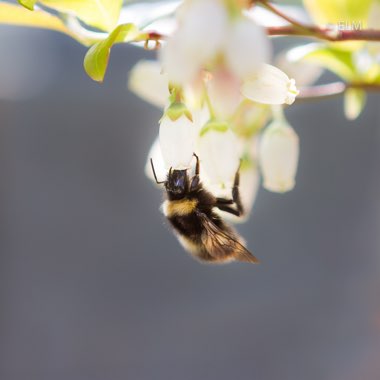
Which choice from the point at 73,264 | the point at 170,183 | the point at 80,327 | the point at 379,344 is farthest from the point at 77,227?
the point at 170,183

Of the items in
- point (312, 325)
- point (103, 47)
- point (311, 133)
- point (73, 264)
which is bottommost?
point (103, 47)

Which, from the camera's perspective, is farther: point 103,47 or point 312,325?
point 312,325

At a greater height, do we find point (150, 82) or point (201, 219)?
point (150, 82)

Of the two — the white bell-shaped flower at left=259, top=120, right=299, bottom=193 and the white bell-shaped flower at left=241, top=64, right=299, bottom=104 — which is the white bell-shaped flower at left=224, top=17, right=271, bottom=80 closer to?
the white bell-shaped flower at left=241, top=64, right=299, bottom=104

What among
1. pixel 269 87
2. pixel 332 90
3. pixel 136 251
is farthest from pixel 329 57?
pixel 136 251

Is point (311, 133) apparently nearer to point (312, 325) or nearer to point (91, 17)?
point (312, 325)

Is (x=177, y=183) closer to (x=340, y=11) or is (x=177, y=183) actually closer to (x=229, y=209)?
(x=229, y=209)
